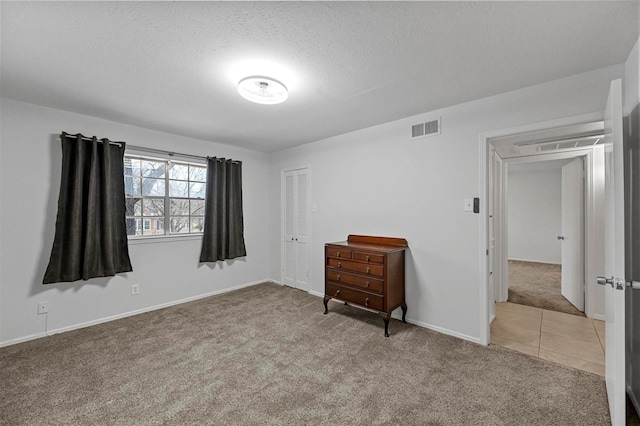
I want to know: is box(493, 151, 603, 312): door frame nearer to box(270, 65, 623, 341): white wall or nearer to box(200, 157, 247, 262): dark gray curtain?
box(270, 65, 623, 341): white wall

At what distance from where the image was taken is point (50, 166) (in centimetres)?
281

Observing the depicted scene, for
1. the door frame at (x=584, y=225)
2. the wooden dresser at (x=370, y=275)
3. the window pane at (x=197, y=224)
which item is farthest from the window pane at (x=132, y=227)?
the door frame at (x=584, y=225)

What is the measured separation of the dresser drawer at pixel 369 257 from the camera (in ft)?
9.35

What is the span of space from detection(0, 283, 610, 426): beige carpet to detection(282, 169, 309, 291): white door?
1450 mm

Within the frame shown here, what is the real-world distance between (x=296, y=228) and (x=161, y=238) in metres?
1.99

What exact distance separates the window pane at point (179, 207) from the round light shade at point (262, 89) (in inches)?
91.1

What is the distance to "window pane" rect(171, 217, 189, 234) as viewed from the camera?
3836 mm

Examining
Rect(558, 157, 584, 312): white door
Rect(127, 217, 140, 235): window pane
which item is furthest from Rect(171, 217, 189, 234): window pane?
Rect(558, 157, 584, 312): white door

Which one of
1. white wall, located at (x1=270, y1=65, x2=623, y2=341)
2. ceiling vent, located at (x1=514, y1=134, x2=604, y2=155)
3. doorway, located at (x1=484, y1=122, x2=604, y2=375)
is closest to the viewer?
white wall, located at (x1=270, y1=65, x2=623, y2=341)

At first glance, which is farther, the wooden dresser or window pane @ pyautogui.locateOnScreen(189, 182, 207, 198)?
window pane @ pyautogui.locateOnScreen(189, 182, 207, 198)

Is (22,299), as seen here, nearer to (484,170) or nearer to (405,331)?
(405,331)

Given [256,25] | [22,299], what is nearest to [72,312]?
[22,299]

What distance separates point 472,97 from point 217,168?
351cm

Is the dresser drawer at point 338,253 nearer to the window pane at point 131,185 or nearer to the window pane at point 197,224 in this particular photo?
the window pane at point 197,224
